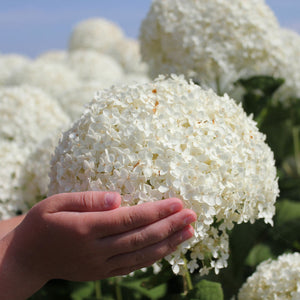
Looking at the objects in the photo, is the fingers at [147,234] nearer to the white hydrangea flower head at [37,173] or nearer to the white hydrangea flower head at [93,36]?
the white hydrangea flower head at [37,173]

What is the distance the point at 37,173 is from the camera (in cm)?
185

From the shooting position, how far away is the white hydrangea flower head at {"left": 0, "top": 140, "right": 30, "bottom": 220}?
1.84 meters

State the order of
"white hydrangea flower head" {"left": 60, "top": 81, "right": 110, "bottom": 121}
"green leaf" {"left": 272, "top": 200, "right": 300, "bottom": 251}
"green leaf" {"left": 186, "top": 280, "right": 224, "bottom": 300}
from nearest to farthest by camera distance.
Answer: "green leaf" {"left": 186, "top": 280, "right": 224, "bottom": 300} → "green leaf" {"left": 272, "top": 200, "right": 300, "bottom": 251} → "white hydrangea flower head" {"left": 60, "top": 81, "right": 110, "bottom": 121}

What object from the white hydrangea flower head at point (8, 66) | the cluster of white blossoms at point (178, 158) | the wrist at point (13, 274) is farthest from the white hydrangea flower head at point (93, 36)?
the wrist at point (13, 274)

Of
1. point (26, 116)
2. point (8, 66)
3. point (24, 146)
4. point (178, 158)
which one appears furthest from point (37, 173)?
point (8, 66)

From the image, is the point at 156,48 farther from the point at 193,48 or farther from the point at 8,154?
the point at 8,154

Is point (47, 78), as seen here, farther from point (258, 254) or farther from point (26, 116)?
point (258, 254)

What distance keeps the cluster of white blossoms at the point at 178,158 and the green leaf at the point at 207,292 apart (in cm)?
8

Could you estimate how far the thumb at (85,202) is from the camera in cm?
95

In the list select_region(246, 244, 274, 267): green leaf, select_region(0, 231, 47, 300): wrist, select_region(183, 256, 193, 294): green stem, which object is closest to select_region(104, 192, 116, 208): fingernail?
select_region(0, 231, 47, 300): wrist

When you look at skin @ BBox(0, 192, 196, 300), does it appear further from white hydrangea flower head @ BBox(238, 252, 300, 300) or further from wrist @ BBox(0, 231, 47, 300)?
white hydrangea flower head @ BBox(238, 252, 300, 300)

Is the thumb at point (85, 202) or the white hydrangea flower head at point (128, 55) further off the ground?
the white hydrangea flower head at point (128, 55)

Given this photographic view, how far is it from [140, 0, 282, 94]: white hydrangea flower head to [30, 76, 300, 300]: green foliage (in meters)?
0.15

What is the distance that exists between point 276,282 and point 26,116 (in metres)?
1.64
